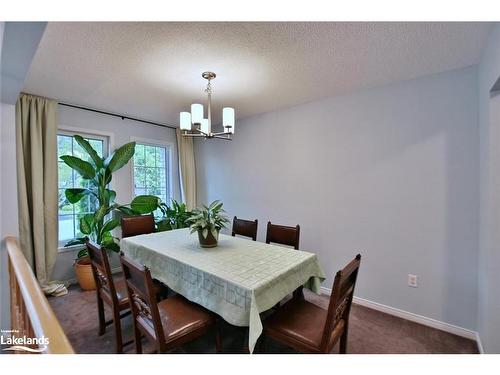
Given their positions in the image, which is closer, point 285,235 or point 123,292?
point 123,292

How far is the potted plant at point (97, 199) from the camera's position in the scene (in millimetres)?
2949

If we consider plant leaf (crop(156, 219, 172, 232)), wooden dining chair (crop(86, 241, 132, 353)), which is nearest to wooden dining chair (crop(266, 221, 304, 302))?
wooden dining chair (crop(86, 241, 132, 353))

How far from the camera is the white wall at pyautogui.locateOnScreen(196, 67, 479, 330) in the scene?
2.11m

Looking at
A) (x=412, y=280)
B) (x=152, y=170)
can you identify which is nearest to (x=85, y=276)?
(x=152, y=170)

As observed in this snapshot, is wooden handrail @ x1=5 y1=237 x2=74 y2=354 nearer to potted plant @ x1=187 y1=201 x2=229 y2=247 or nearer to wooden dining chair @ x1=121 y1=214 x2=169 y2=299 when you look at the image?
potted plant @ x1=187 y1=201 x2=229 y2=247

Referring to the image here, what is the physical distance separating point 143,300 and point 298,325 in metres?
0.97

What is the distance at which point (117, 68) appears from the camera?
214 centimetres

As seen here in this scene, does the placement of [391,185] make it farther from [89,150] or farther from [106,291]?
[89,150]

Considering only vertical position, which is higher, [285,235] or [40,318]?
[40,318]

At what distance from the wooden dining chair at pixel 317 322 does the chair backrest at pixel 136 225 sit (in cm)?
191

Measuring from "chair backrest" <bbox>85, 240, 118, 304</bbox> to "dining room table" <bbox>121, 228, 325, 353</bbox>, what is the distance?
35 cm

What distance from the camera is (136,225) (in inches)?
113
